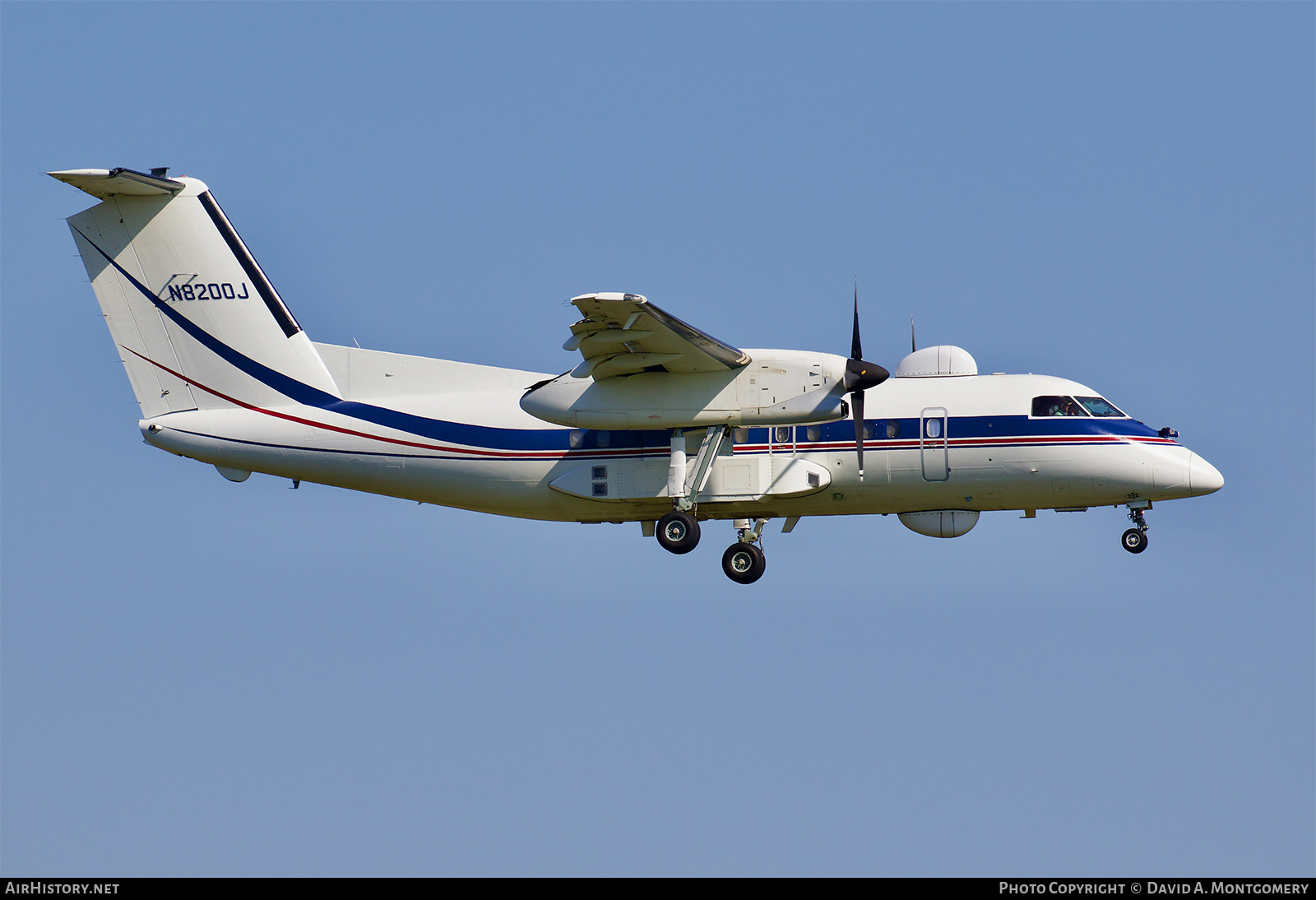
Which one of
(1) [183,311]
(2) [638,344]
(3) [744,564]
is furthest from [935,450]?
(1) [183,311]

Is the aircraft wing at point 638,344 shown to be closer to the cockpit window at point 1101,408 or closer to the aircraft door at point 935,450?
the aircraft door at point 935,450

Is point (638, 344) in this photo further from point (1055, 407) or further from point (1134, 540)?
point (1134, 540)

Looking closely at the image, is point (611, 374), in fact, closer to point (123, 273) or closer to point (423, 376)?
point (423, 376)

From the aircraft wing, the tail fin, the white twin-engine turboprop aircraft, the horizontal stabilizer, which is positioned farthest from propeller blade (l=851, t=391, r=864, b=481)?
the horizontal stabilizer

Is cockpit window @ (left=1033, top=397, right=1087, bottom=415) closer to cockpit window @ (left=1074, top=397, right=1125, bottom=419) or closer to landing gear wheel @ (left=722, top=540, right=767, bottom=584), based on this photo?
cockpit window @ (left=1074, top=397, right=1125, bottom=419)

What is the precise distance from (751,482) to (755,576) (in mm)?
1338

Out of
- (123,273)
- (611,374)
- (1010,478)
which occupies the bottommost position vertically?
(1010,478)

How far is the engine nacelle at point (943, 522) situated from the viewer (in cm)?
2005

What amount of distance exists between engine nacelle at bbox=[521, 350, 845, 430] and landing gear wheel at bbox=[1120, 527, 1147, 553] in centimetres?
454

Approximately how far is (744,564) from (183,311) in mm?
8664

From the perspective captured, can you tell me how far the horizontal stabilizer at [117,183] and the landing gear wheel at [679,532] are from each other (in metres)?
8.44

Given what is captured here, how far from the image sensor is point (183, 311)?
20.9 meters
